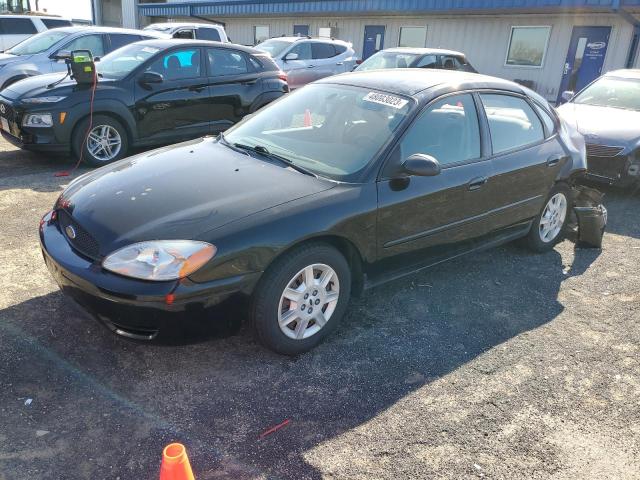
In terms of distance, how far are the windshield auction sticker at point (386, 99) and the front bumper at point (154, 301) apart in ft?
5.31

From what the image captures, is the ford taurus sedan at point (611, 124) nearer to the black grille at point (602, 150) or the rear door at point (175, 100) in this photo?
the black grille at point (602, 150)

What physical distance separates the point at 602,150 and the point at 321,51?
8.67 m

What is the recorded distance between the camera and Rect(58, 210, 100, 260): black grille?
2818 mm

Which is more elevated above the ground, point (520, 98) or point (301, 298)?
point (520, 98)

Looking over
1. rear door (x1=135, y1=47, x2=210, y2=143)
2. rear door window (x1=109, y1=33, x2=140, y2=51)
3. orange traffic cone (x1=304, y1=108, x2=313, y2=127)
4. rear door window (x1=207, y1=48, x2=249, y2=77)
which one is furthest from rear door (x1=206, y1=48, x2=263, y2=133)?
orange traffic cone (x1=304, y1=108, x2=313, y2=127)

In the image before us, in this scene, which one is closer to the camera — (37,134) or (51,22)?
(37,134)

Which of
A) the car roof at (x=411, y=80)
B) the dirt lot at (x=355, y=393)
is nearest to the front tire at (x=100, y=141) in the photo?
the dirt lot at (x=355, y=393)

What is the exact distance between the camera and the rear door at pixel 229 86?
24.8 ft

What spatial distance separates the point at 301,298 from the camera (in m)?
3.04

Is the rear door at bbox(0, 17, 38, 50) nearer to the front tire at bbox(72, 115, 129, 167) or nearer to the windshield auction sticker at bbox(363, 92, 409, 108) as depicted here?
the front tire at bbox(72, 115, 129, 167)

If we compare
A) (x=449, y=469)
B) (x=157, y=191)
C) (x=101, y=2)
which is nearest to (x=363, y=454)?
(x=449, y=469)

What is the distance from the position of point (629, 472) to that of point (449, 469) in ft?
2.91

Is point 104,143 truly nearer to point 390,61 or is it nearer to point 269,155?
point 269,155

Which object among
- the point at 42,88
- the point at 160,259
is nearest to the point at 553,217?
the point at 160,259
